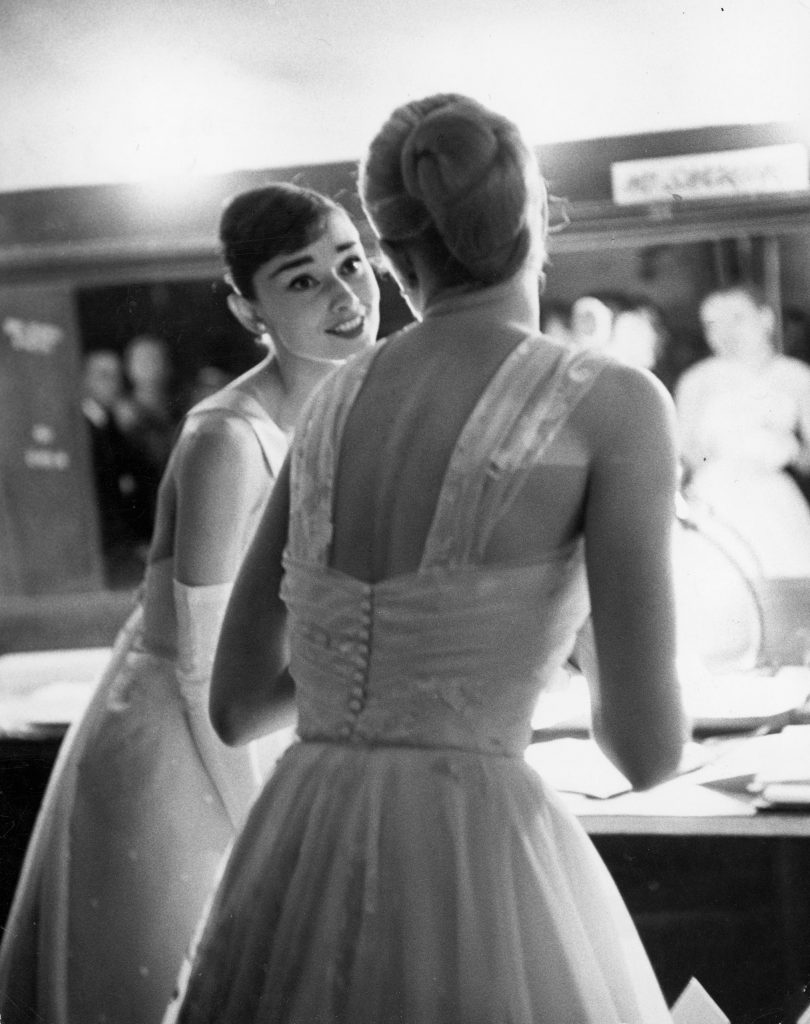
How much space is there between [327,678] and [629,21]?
3.28ft

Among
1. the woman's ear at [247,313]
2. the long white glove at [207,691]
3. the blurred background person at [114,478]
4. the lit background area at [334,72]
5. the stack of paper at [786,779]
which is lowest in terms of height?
the stack of paper at [786,779]

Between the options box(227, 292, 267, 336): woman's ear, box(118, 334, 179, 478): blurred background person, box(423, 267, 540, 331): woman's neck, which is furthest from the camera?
box(118, 334, 179, 478): blurred background person

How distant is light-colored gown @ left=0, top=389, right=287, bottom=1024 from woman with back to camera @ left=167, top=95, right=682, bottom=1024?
45cm

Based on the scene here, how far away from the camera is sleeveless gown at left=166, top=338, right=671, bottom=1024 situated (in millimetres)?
1180

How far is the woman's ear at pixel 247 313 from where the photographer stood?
1763 millimetres

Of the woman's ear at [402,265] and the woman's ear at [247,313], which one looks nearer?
the woman's ear at [402,265]

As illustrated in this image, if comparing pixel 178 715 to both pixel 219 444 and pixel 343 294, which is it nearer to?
pixel 219 444

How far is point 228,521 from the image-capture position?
1.65m

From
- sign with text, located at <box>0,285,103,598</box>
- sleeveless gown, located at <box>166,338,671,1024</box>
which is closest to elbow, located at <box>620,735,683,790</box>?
sleeveless gown, located at <box>166,338,671,1024</box>

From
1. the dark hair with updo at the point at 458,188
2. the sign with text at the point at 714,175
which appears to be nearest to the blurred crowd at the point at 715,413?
the sign with text at the point at 714,175

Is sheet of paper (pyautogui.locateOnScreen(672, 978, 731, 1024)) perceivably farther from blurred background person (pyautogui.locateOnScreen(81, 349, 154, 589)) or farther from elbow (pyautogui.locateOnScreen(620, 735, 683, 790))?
blurred background person (pyautogui.locateOnScreen(81, 349, 154, 589))

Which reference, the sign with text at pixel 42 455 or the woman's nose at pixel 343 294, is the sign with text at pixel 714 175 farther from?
the sign with text at pixel 42 455

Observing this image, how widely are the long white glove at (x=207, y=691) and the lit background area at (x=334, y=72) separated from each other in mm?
639

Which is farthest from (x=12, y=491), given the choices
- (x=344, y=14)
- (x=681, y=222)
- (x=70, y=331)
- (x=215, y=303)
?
(x=681, y=222)
